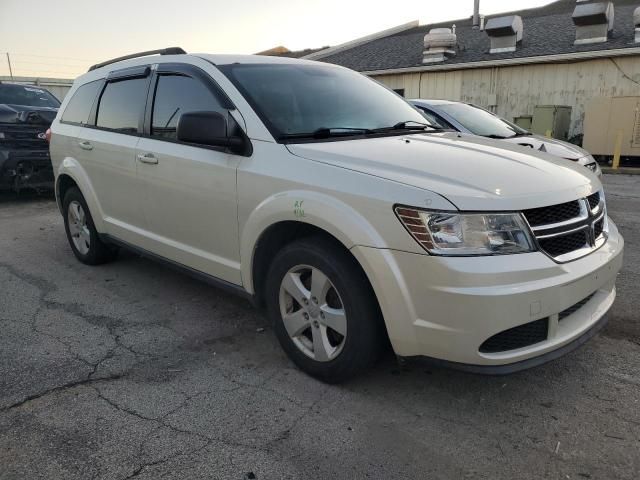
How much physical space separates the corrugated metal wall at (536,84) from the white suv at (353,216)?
14.4 m

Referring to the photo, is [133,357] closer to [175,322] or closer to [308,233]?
[175,322]

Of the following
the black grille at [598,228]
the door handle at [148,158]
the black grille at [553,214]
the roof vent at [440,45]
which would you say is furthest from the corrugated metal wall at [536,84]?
the door handle at [148,158]

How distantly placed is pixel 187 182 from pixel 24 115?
618 centimetres

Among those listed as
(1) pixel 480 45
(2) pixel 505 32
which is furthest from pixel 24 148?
(1) pixel 480 45

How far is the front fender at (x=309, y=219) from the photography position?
247cm

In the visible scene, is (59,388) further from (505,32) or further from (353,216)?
(505,32)

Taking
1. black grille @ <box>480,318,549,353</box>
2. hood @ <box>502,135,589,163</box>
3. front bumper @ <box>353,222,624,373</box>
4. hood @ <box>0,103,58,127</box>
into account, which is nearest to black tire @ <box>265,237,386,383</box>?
front bumper @ <box>353,222,624,373</box>

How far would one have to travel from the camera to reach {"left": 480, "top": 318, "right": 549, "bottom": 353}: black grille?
7.70ft

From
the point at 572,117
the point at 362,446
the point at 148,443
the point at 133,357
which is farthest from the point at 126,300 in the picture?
the point at 572,117

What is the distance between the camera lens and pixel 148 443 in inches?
95.6

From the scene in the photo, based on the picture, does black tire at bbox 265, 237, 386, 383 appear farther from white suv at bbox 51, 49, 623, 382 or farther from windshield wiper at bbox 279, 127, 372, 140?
windshield wiper at bbox 279, 127, 372, 140

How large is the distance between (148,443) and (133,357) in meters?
0.95

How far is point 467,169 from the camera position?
2586 millimetres

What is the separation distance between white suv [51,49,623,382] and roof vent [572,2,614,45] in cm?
1490
